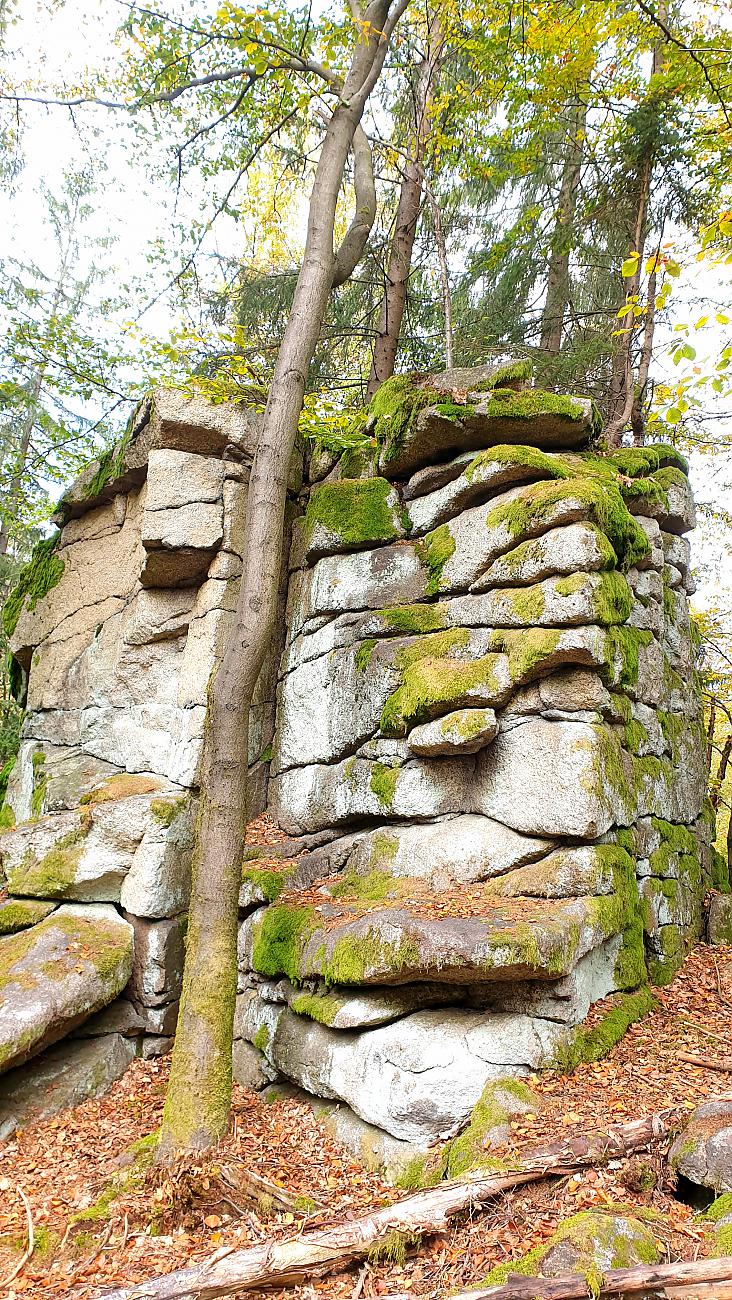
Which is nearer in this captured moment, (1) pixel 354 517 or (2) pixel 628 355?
(1) pixel 354 517

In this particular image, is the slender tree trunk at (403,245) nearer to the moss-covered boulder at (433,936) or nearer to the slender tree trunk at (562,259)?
the slender tree trunk at (562,259)

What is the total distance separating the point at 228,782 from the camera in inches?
238

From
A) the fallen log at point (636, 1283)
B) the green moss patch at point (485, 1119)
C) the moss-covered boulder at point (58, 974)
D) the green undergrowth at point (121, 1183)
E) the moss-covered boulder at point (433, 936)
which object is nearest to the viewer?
the fallen log at point (636, 1283)

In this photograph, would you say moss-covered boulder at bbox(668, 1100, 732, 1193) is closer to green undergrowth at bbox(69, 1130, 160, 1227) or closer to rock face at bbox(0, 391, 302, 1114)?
green undergrowth at bbox(69, 1130, 160, 1227)

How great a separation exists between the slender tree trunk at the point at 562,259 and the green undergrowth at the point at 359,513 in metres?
4.79

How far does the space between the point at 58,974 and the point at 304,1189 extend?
2.97 meters

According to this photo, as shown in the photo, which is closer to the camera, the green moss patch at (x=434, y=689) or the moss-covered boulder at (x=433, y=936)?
the moss-covered boulder at (x=433, y=936)

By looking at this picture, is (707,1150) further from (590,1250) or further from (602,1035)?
(602,1035)

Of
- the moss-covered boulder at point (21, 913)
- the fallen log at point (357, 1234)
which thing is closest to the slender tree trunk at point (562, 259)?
the moss-covered boulder at point (21, 913)

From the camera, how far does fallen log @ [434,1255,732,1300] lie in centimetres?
304

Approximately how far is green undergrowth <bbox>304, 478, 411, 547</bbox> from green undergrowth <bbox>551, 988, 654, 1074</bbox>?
510 centimetres

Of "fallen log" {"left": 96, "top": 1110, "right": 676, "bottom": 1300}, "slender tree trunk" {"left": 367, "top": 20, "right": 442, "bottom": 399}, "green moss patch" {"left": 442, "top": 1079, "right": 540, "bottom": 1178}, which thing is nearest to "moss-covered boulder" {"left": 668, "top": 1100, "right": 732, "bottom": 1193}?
"fallen log" {"left": 96, "top": 1110, "right": 676, "bottom": 1300}

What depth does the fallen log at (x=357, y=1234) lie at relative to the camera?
3877 mm

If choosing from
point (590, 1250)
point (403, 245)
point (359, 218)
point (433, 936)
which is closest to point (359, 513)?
point (433, 936)
